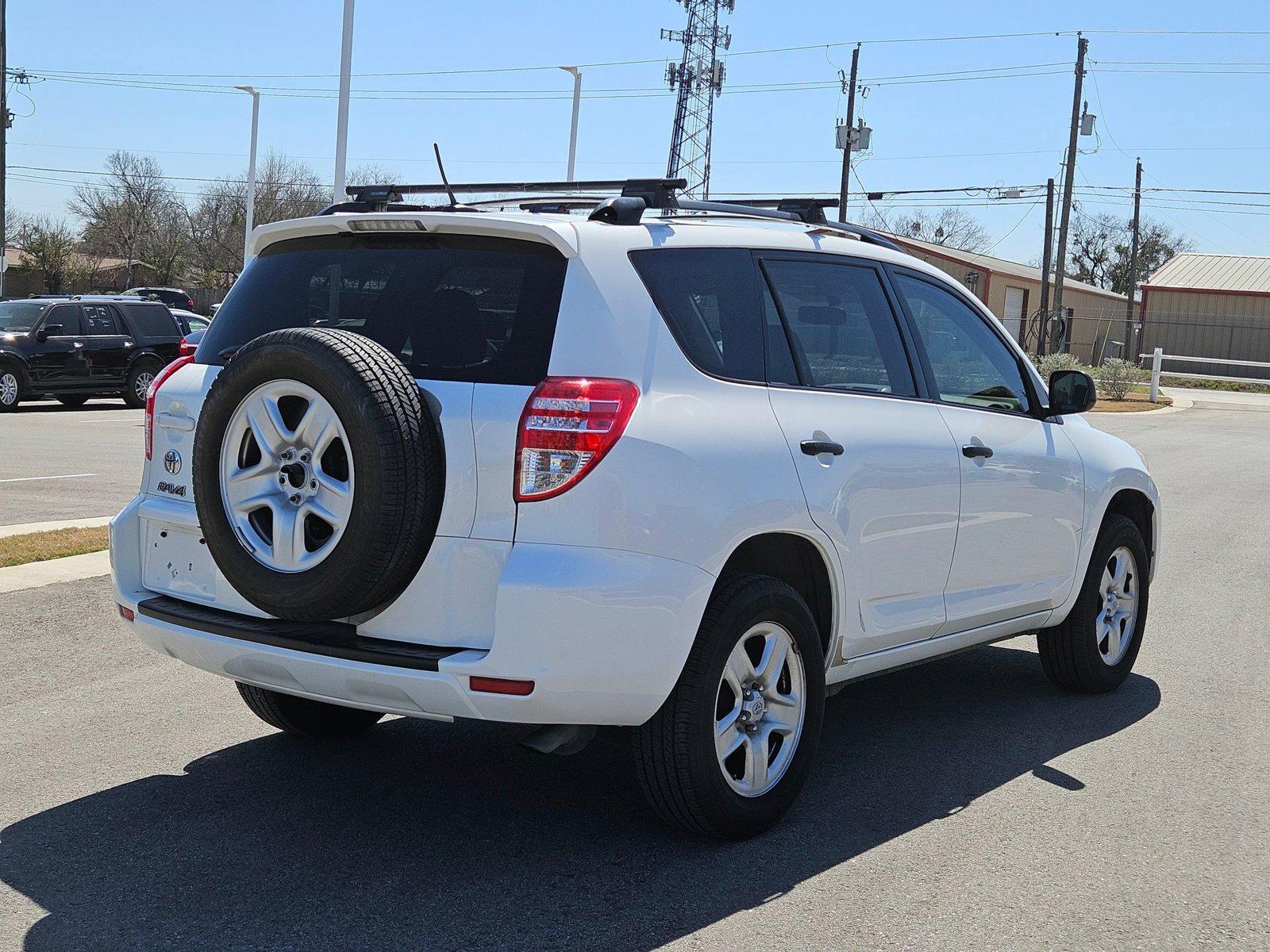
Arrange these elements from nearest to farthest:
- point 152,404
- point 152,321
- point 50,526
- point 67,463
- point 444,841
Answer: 1. point 444,841
2. point 152,404
3. point 50,526
4. point 67,463
5. point 152,321

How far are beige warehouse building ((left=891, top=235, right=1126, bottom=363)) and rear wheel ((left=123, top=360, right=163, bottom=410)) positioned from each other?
32474mm

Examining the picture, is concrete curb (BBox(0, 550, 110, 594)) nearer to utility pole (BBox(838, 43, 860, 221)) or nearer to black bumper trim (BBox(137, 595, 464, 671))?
black bumper trim (BBox(137, 595, 464, 671))

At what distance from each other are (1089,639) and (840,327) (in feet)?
7.50

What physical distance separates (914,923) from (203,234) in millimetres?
93331

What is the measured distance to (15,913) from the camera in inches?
149

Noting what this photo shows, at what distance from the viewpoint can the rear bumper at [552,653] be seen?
3.86 meters

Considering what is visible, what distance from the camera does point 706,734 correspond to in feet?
13.9

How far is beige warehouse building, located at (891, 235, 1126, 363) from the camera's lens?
55.7 meters

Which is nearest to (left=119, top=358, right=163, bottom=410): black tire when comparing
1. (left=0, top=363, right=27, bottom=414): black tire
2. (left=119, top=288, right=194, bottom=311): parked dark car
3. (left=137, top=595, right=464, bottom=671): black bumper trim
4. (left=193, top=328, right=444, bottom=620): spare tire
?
(left=0, top=363, right=27, bottom=414): black tire

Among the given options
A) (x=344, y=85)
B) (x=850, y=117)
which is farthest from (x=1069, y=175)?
(x=344, y=85)

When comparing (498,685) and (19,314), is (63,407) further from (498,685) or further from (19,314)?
(498,685)

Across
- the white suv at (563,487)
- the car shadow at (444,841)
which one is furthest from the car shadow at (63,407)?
the white suv at (563,487)

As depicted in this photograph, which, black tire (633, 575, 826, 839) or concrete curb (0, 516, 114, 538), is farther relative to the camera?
concrete curb (0, 516, 114, 538)

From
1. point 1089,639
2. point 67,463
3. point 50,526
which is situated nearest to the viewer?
point 1089,639
